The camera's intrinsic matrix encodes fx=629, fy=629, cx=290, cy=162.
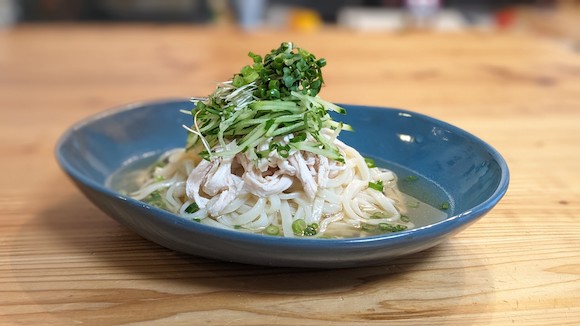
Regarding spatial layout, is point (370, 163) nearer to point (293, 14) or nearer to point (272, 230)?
point (272, 230)

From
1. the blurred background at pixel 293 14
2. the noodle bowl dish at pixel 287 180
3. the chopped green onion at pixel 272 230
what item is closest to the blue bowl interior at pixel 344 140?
the noodle bowl dish at pixel 287 180

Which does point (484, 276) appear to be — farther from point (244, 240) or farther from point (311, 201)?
point (244, 240)

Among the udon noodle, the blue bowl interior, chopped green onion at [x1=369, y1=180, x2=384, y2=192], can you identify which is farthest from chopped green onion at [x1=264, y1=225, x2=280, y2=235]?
chopped green onion at [x1=369, y1=180, x2=384, y2=192]

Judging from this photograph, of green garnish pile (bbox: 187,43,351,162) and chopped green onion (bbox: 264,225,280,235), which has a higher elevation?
green garnish pile (bbox: 187,43,351,162)

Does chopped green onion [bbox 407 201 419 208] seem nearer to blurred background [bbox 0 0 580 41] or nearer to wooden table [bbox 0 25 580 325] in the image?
wooden table [bbox 0 25 580 325]

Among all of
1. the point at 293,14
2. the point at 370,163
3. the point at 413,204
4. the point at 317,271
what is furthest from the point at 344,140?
the point at 293,14

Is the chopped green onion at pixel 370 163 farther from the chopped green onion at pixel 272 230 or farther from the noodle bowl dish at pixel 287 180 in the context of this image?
the chopped green onion at pixel 272 230

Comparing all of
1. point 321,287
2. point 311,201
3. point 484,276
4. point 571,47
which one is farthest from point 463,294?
point 571,47
